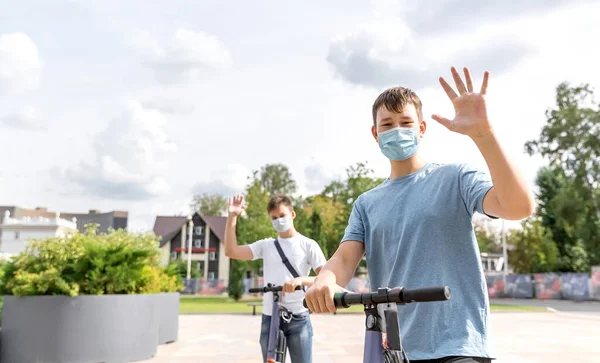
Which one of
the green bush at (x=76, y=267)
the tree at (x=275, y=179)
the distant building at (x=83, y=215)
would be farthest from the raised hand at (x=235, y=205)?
the distant building at (x=83, y=215)

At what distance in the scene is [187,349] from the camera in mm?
11312

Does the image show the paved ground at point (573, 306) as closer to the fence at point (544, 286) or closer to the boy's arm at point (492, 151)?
the fence at point (544, 286)

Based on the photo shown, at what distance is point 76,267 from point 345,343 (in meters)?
6.31

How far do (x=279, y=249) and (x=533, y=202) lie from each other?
365 cm

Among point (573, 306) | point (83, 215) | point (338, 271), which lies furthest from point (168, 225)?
point (338, 271)

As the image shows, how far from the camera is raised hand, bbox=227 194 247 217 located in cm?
518

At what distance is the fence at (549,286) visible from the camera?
35594 mm

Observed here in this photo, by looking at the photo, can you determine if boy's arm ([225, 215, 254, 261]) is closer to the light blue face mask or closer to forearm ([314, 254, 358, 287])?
forearm ([314, 254, 358, 287])

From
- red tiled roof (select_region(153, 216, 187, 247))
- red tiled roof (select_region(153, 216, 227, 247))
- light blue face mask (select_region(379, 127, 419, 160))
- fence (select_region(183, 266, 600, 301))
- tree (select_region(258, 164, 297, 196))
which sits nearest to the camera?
light blue face mask (select_region(379, 127, 419, 160))

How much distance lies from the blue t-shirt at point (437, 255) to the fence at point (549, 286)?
119ft

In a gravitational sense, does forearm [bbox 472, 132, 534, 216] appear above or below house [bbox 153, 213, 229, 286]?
below

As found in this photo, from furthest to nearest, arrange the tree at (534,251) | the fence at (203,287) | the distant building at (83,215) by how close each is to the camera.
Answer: the distant building at (83,215)
the fence at (203,287)
the tree at (534,251)

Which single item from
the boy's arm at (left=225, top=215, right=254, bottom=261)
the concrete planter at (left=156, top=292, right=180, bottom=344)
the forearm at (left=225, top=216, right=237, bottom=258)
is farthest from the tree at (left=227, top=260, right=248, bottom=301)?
the forearm at (left=225, top=216, right=237, bottom=258)

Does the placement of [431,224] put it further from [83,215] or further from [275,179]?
[83,215]
